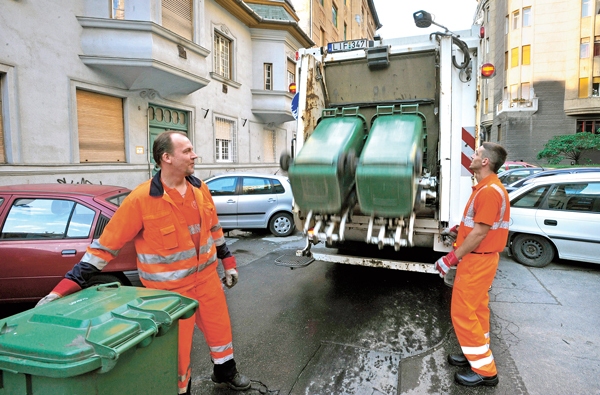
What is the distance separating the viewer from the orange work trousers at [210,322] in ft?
7.77

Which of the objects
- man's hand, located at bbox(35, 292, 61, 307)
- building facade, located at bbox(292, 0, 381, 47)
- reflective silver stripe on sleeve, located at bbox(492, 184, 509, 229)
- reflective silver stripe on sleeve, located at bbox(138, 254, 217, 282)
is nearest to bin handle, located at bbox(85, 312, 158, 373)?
man's hand, located at bbox(35, 292, 61, 307)

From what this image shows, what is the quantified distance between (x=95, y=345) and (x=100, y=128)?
863cm

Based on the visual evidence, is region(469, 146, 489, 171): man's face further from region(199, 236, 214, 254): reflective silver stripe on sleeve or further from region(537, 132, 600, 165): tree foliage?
region(537, 132, 600, 165): tree foliage

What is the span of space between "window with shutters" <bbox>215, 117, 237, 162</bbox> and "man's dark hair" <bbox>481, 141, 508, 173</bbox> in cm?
1122

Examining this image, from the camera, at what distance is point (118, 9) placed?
28.8ft

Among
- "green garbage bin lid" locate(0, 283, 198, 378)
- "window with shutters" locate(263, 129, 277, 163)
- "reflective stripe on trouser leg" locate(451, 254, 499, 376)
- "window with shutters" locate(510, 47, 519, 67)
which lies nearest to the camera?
"green garbage bin lid" locate(0, 283, 198, 378)

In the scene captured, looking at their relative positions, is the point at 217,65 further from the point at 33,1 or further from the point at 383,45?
the point at 383,45

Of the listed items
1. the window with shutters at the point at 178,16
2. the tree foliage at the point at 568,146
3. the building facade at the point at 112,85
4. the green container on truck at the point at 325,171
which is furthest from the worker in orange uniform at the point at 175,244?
the tree foliage at the point at 568,146

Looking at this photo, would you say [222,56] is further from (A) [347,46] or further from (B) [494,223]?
(B) [494,223]

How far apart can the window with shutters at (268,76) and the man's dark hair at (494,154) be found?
45.0 feet

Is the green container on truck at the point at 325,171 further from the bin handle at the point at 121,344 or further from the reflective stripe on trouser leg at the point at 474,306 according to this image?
the bin handle at the point at 121,344

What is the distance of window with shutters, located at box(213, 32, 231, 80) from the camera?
42.8 ft

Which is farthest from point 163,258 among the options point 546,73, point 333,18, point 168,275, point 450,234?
point 546,73

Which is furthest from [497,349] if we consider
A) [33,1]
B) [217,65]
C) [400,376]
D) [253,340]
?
[217,65]
